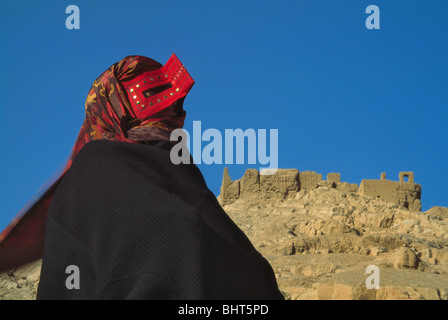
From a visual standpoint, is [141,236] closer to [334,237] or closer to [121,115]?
[121,115]

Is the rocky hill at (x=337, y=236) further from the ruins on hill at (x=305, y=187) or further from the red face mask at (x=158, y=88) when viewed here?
the red face mask at (x=158, y=88)

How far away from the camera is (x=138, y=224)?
159 cm

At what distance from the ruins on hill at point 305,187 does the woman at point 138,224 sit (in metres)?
30.0

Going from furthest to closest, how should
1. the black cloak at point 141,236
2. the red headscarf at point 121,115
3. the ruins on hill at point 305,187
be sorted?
1. the ruins on hill at point 305,187
2. the red headscarf at point 121,115
3. the black cloak at point 141,236

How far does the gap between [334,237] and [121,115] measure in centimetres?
1742

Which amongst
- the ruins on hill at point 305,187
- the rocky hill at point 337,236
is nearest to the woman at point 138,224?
the rocky hill at point 337,236

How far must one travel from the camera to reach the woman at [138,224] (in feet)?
4.99

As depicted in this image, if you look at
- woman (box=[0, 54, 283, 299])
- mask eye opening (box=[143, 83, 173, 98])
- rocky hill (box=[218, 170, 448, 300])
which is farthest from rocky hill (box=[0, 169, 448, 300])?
mask eye opening (box=[143, 83, 173, 98])

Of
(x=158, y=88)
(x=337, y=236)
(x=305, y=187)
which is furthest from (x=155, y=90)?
(x=305, y=187)

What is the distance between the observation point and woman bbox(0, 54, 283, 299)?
→ 152 centimetres

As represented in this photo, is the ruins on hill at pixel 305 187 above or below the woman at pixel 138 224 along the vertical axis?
above

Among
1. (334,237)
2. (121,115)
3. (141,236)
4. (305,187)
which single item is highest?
(305,187)

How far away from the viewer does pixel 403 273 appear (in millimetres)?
13719

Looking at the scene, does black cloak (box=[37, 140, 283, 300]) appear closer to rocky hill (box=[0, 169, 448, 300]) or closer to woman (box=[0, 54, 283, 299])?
woman (box=[0, 54, 283, 299])
